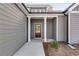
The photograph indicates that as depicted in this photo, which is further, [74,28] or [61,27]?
[61,27]

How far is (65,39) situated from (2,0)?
422 inches

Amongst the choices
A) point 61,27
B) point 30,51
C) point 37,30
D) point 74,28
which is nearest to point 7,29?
point 30,51

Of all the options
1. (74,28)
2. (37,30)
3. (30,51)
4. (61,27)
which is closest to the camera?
(30,51)

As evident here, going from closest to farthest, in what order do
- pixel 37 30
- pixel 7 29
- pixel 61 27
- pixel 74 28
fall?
pixel 7 29 → pixel 74 28 → pixel 61 27 → pixel 37 30

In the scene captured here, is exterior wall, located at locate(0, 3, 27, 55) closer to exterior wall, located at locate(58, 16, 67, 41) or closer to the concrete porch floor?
the concrete porch floor

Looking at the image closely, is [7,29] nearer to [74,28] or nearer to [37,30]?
[74,28]

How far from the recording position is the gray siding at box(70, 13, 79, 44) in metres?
10.4

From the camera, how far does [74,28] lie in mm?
10414

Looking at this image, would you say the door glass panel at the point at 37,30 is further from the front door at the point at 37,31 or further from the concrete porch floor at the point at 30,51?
the concrete porch floor at the point at 30,51

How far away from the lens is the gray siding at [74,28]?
10359mm

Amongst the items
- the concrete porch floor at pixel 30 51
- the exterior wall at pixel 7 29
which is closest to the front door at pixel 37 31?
the concrete porch floor at pixel 30 51

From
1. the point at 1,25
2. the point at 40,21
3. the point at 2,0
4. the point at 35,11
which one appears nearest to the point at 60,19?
the point at 35,11

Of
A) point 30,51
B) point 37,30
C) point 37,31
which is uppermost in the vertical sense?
point 37,30

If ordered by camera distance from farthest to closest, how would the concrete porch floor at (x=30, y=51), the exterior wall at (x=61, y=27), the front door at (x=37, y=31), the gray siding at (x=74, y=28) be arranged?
the front door at (x=37, y=31)
the exterior wall at (x=61, y=27)
the gray siding at (x=74, y=28)
the concrete porch floor at (x=30, y=51)
